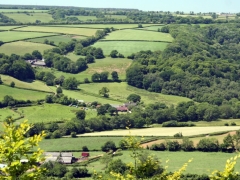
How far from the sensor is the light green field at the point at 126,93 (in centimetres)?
9531

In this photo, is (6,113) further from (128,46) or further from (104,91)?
(128,46)

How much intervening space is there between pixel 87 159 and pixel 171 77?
183ft

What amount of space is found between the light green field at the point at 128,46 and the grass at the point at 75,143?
227 ft

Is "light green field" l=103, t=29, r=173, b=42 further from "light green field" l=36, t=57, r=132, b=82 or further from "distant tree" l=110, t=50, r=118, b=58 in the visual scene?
"light green field" l=36, t=57, r=132, b=82

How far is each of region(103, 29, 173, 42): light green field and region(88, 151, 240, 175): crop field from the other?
94.6m

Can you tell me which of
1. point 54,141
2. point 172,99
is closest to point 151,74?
point 172,99

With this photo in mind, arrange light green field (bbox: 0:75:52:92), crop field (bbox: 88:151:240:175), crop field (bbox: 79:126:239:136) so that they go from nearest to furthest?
crop field (bbox: 88:151:240:175), crop field (bbox: 79:126:239:136), light green field (bbox: 0:75:52:92)

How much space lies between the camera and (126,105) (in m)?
87.2

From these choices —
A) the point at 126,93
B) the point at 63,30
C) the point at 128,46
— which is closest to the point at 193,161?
the point at 126,93

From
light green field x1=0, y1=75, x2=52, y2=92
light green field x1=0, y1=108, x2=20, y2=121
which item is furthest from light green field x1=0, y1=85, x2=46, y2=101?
light green field x1=0, y1=108, x2=20, y2=121

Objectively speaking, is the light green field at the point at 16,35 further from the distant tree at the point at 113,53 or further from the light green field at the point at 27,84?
the light green field at the point at 27,84

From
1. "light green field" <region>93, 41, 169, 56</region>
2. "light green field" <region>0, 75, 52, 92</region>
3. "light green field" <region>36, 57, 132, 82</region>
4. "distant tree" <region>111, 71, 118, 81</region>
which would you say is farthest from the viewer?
"light green field" <region>93, 41, 169, 56</region>

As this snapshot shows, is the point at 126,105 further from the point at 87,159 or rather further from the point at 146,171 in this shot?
the point at 146,171

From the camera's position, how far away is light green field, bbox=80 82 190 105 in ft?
313
